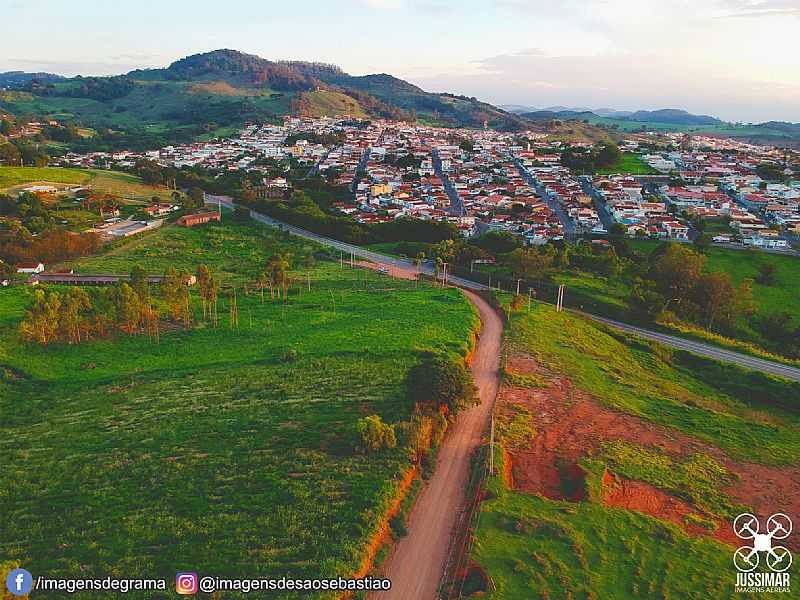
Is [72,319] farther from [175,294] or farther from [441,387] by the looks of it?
[441,387]

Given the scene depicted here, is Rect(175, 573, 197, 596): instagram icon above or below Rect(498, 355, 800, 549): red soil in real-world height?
above

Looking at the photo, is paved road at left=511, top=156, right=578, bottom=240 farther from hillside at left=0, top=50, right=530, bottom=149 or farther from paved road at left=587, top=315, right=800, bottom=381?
hillside at left=0, top=50, right=530, bottom=149

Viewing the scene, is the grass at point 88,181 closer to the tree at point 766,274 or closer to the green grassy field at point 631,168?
the tree at point 766,274

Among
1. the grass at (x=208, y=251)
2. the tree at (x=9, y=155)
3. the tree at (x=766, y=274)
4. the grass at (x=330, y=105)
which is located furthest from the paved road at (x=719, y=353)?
the grass at (x=330, y=105)

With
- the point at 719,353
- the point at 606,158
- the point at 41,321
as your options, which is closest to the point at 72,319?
the point at 41,321

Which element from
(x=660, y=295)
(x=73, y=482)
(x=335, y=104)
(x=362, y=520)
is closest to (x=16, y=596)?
(x=73, y=482)

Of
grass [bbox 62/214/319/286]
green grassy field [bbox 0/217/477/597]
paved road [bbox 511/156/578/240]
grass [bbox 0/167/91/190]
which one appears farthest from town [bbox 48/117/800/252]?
green grassy field [bbox 0/217/477/597]
